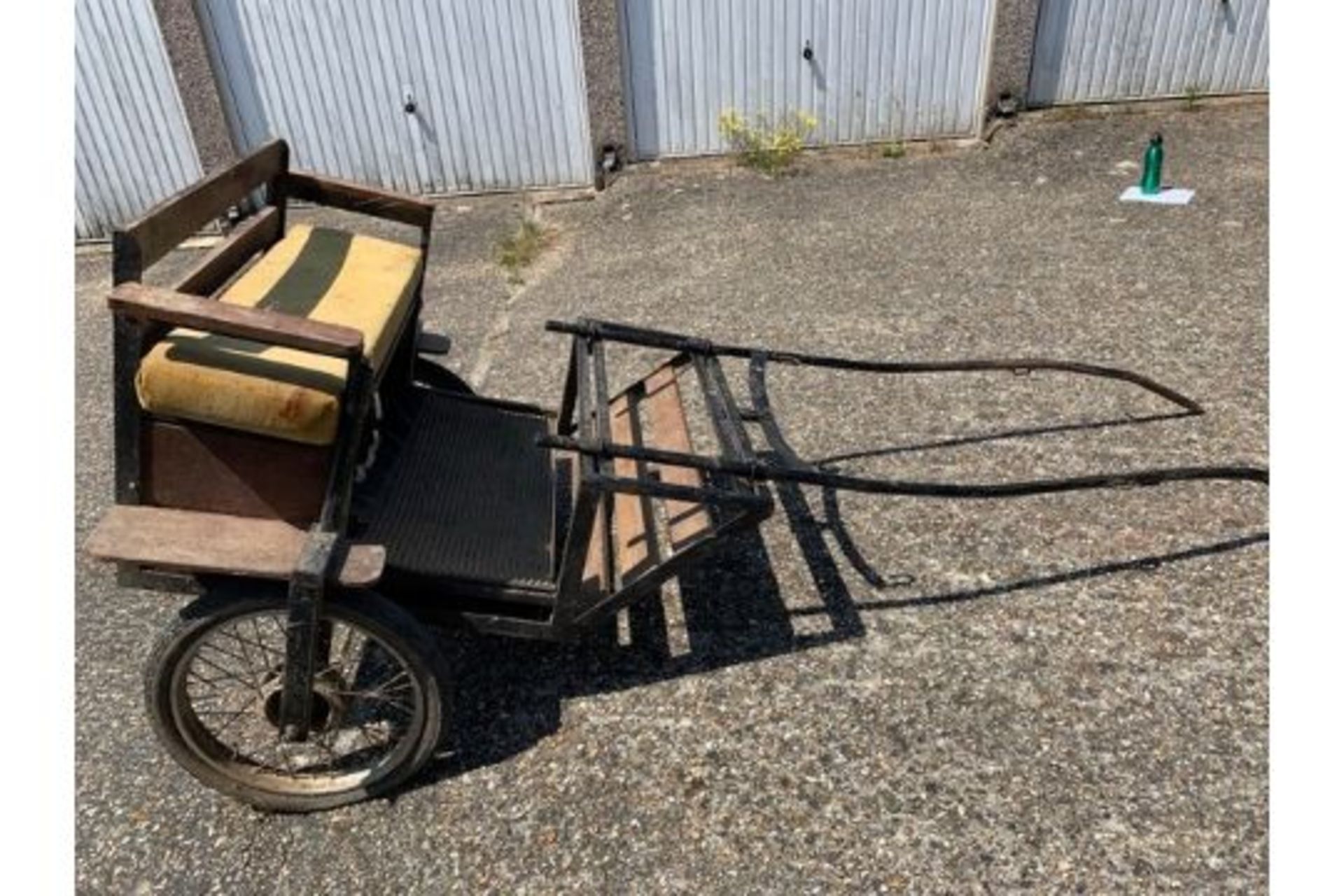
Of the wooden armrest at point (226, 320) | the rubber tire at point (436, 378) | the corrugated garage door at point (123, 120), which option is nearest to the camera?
the wooden armrest at point (226, 320)

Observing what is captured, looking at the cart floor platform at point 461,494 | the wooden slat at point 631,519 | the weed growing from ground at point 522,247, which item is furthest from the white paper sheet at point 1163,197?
the cart floor platform at point 461,494

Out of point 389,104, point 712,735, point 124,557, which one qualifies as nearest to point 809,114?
point 389,104

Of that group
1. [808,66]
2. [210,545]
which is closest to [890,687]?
[210,545]

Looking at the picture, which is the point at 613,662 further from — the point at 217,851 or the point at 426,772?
the point at 217,851

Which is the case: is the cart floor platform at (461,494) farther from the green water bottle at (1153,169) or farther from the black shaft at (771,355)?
the green water bottle at (1153,169)

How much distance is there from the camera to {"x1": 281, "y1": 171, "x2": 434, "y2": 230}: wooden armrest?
397cm

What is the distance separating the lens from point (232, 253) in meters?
3.45

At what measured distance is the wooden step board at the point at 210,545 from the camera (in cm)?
265

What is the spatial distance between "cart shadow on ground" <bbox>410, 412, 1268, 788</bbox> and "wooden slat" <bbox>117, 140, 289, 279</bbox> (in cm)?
181

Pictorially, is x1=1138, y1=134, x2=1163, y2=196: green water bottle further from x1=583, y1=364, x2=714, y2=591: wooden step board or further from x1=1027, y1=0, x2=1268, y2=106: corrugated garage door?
x1=583, y1=364, x2=714, y2=591: wooden step board

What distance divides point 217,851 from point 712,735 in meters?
1.68

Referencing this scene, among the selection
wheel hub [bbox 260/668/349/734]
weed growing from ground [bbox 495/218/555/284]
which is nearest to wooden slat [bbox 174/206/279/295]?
wheel hub [bbox 260/668/349/734]

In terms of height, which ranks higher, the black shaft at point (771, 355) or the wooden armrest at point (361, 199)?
the wooden armrest at point (361, 199)

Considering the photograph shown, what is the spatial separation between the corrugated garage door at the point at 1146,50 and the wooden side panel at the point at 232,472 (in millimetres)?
9154
